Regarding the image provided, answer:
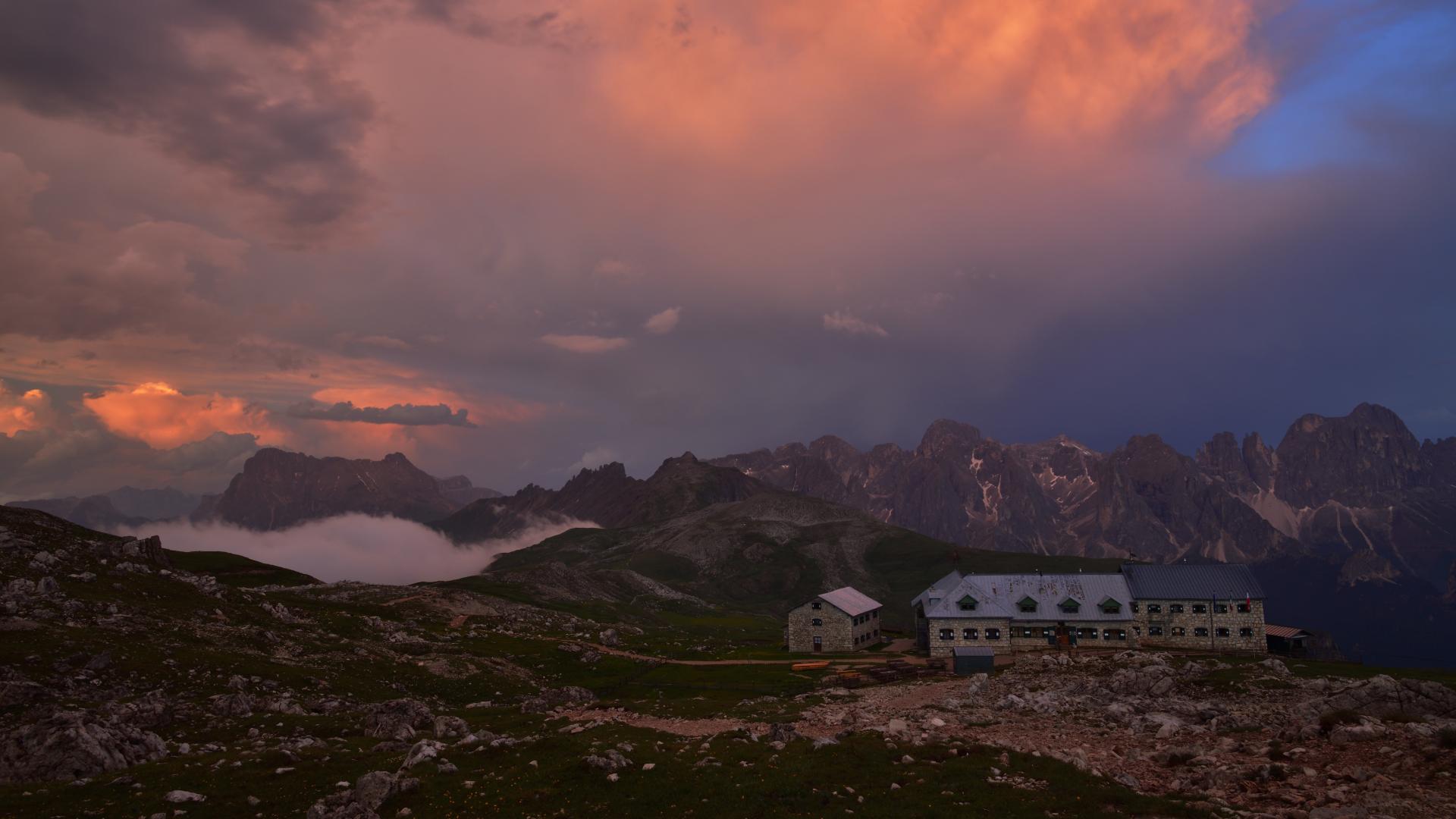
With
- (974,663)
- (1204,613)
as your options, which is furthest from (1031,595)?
(974,663)

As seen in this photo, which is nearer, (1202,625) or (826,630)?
(1202,625)

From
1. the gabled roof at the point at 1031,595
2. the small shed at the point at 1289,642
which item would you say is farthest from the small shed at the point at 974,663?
the small shed at the point at 1289,642

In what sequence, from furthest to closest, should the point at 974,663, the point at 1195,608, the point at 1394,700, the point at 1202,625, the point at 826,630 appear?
the point at 826,630 → the point at 1195,608 → the point at 1202,625 → the point at 974,663 → the point at 1394,700

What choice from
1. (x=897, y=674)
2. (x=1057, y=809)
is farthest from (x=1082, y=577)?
(x=1057, y=809)

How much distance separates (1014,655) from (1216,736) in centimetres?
5588

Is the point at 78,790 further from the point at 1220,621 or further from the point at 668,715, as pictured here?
the point at 1220,621

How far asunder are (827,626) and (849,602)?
6.99 m

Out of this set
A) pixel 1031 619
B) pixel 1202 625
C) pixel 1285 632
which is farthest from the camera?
pixel 1285 632

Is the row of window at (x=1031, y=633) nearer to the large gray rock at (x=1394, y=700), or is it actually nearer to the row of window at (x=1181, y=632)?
the row of window at (x=1181, y=632)

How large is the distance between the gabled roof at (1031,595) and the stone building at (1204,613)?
3757 millimetres

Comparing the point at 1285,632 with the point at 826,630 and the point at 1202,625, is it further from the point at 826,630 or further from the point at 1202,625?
the point at 826,630

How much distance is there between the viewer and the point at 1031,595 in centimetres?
10981

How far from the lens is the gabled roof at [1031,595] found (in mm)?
106812

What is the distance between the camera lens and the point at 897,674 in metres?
90.8
